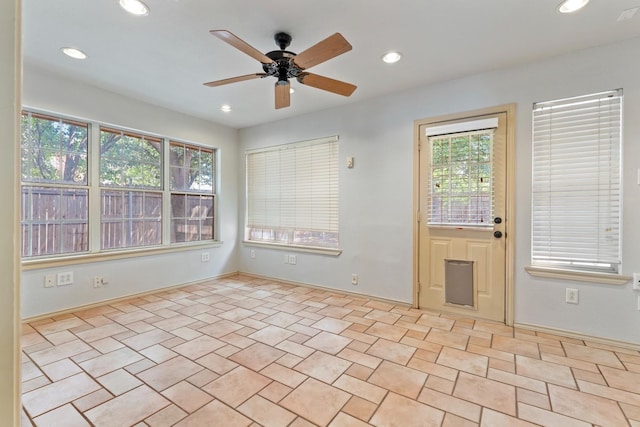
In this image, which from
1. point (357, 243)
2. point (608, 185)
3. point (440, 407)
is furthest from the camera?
point (357, 243)

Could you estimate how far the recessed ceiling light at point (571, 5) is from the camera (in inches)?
79.6

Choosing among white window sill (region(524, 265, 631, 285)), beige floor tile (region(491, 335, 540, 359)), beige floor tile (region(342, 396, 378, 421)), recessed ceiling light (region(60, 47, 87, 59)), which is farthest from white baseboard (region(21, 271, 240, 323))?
white window sill (region(524, 265, 631, 285))

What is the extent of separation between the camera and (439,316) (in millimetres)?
3271

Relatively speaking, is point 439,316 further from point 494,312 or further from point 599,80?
point 599,80

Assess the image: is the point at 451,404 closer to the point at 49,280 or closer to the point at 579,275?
the point at 579,275

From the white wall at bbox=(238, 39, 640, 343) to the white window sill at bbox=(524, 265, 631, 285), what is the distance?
0.16 feet

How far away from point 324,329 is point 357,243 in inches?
51.7

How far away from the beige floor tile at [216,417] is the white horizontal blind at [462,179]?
2.60 m

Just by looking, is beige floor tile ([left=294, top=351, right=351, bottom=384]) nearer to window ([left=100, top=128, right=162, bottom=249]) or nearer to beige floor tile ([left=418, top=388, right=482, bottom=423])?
beige floor tile ([left=418, top=388, right=482, bottom=423])

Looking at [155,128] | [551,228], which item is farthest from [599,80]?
[155,128]

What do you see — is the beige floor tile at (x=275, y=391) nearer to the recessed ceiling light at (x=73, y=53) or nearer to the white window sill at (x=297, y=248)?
the white window sill at (x=297, y=248)

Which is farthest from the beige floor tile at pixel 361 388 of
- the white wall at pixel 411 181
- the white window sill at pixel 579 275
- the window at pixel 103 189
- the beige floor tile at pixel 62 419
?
the window at pixel 103 189

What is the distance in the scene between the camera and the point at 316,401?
187 cm

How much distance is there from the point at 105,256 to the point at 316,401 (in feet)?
10.3
